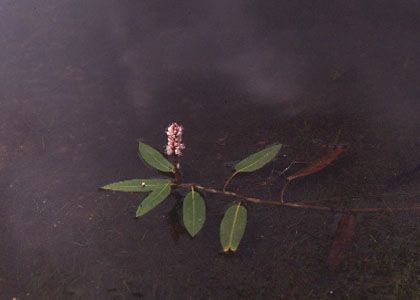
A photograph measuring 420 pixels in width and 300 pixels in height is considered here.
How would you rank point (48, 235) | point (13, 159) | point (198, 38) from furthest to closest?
point (198, 38)
point (13, 159)
point (48, 235)

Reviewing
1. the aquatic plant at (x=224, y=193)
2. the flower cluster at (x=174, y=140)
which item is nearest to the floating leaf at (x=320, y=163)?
the aquatic plant at (x=224, y=193)

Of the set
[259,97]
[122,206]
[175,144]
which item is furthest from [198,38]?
[122,206]

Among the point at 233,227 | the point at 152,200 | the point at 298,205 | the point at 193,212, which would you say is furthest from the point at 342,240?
the point at 152,200

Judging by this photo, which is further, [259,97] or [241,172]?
[259,97]

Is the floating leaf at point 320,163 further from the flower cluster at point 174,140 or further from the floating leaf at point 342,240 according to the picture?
the flower cluster at point 174,140

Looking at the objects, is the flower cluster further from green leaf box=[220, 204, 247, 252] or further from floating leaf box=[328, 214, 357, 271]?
floating leaf box=[328, 214, 357, 271]

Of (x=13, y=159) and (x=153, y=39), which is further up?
(x=153, y=39)

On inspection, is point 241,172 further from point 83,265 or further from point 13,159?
point 13,159
